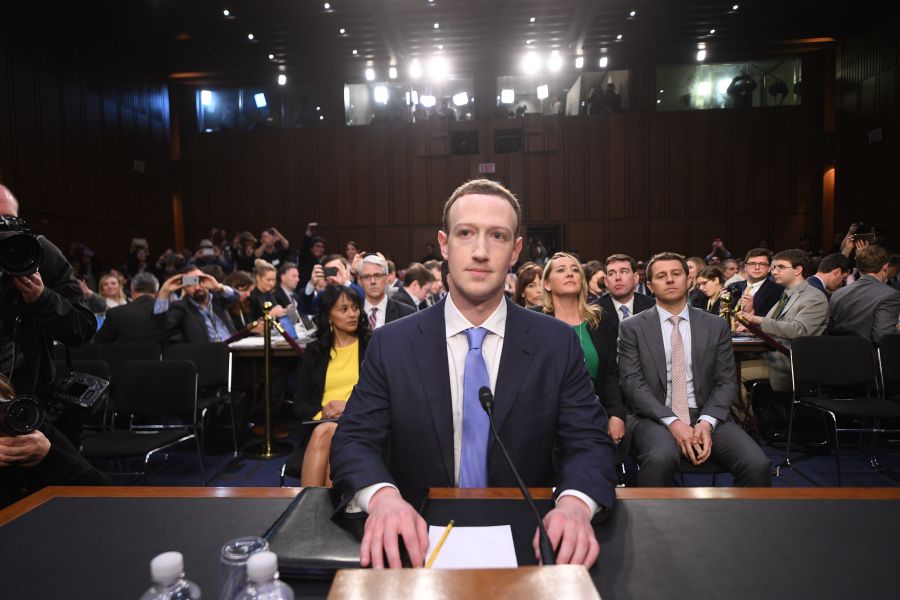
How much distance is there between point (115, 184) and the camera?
12.5 metres

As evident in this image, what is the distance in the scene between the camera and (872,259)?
4.70 meters

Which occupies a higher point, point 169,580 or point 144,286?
point 144,286

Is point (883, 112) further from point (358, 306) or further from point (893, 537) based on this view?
point (893, 537)

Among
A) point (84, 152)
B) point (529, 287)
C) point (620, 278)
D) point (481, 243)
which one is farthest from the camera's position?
point (84, 152)

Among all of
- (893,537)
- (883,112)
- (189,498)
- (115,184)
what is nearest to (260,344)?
(189,498)

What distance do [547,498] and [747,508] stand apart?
16.2 inches

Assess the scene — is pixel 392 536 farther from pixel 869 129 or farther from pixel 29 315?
pixel 869 129

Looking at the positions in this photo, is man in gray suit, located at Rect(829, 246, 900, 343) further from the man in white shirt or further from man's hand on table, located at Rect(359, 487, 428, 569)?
man's hand on table, located at Rect(359, 487, 428, 569)

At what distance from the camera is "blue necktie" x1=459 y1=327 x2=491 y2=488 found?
58.7 inches

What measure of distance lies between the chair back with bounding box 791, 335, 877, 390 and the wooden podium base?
4.08 metres

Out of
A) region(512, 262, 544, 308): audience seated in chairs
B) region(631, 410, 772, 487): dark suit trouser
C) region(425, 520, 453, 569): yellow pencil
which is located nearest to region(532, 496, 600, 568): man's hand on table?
region(425, 520, 453, 569): yellow pencil

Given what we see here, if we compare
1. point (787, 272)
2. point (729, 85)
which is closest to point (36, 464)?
point (787, 272)

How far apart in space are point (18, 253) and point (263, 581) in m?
1.71

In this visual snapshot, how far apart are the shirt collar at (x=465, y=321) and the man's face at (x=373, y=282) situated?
3296 millimetres
